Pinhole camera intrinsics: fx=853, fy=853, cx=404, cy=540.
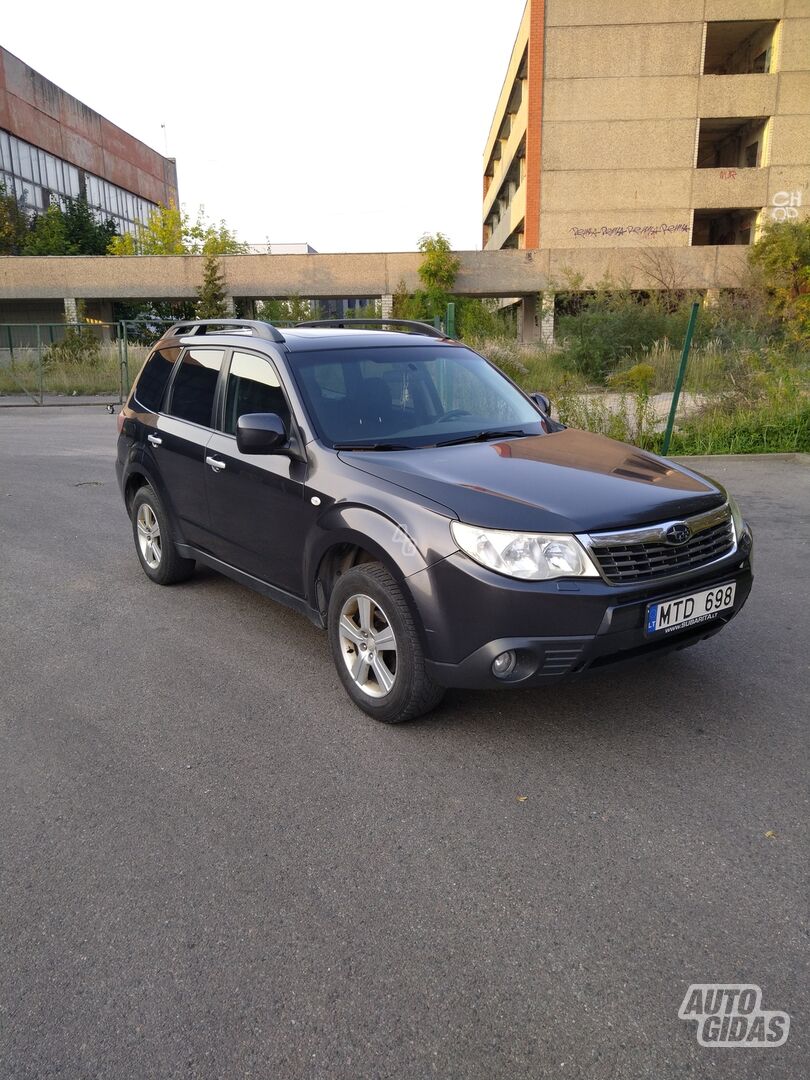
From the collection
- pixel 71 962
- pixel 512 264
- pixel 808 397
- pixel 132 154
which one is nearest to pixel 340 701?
pixel 71 962

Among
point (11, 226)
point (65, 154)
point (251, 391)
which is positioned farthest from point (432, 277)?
point (251, 391)

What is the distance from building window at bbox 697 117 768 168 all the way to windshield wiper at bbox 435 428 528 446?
4718 centimetres

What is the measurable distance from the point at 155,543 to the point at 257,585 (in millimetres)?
1597

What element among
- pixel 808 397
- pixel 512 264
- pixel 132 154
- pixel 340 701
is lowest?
pixel 340 701

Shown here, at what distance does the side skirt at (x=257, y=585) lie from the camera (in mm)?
4417

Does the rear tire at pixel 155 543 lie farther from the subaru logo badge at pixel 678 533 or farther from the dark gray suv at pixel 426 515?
the subaru logo badge at pixel 678 533

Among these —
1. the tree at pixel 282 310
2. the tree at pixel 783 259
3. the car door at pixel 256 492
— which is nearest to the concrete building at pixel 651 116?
the tree at pixel 783 259

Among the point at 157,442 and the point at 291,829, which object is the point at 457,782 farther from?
the point at 157,442

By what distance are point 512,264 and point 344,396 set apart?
1579 inches

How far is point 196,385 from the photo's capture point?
5473 millimetres

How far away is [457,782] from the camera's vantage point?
11.4 ft

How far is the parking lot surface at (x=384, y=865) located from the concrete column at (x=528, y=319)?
137ft

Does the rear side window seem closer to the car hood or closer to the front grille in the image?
the car hood

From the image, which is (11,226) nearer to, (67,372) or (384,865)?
(67,372)
